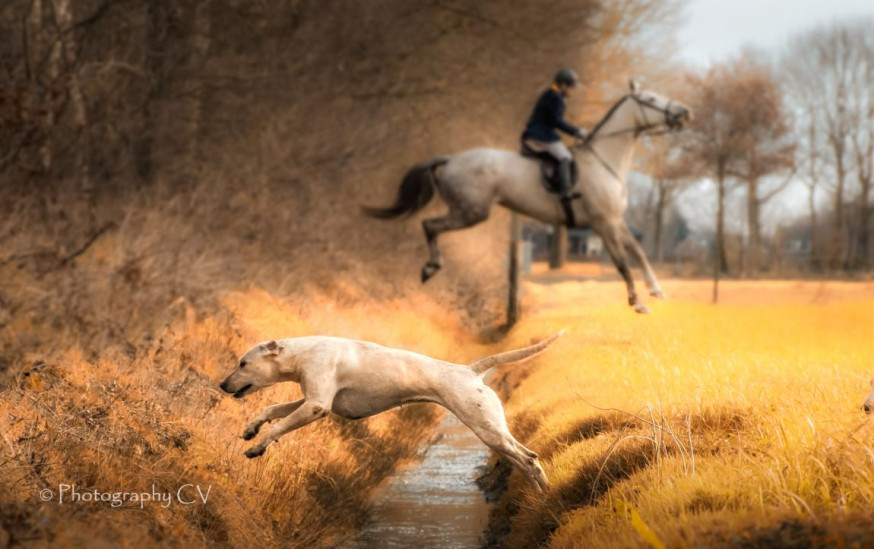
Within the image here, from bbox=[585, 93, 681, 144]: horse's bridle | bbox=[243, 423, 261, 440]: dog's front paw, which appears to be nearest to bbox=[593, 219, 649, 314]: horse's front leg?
bbox=[585, 93, 681, 144]: horse's bridle

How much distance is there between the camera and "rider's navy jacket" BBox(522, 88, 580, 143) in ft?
34.1

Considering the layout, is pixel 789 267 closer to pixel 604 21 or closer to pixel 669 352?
pixel 604 21

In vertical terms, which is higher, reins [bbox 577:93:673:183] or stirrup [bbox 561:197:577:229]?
reins [bbox 577:93:673:183]

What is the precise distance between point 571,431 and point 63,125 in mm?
8592

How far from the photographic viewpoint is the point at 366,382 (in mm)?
5723

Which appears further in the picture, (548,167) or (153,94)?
(153,94)

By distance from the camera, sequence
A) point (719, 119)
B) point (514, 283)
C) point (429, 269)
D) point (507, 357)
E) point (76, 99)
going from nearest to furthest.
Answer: point (507, 357) → point (429, 269) → point (76, 99) → point (514, 283) → point (719, 119)

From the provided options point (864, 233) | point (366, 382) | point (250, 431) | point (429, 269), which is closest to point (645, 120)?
point (429, 269)

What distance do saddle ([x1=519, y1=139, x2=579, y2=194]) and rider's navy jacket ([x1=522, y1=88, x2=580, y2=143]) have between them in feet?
0.69

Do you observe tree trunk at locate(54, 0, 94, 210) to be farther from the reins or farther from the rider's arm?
the reins

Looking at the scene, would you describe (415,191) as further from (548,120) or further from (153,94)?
(153,94)

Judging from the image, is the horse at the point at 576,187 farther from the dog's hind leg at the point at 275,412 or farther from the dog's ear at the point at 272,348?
the dog's ear at the point at 272,348

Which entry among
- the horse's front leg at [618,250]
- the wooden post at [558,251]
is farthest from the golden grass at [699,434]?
the wooden post at [558,251]

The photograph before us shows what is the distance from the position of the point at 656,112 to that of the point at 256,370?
6.68 m
